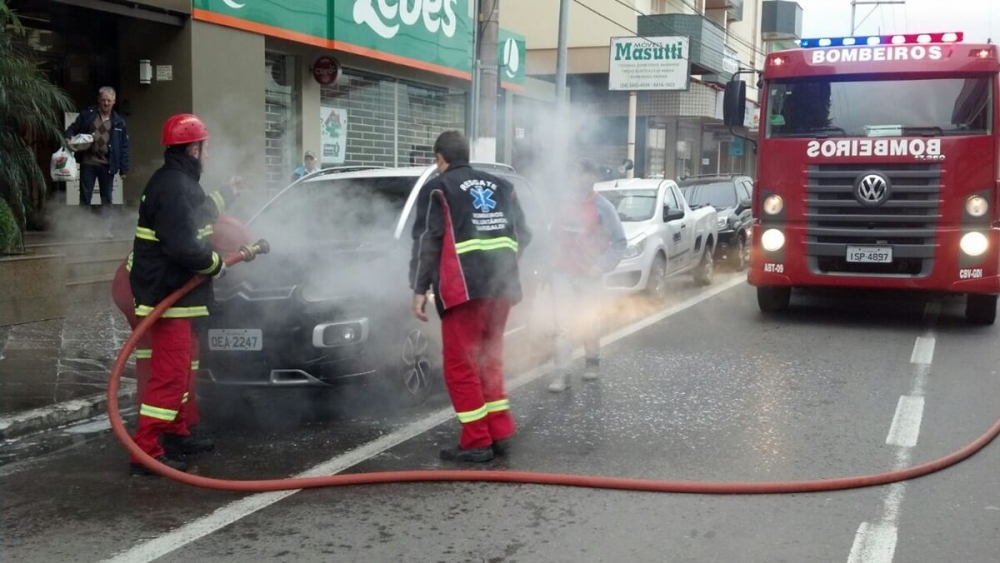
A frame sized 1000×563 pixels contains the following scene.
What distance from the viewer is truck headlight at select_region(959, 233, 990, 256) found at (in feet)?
30.3

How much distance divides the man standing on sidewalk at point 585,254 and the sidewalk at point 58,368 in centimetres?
318

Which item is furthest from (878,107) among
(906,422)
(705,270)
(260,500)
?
(260,500)

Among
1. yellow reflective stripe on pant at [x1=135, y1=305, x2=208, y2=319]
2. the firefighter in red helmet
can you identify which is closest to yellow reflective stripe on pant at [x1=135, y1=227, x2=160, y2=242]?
the firefighter in red helmet

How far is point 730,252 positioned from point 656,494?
11.7 m

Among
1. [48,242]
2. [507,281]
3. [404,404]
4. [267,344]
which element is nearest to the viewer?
[507,281]

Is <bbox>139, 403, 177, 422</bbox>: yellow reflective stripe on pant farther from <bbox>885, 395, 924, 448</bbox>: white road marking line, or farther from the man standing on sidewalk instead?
<bbox>885, 395, 924, 448</bbox>: white road marking line

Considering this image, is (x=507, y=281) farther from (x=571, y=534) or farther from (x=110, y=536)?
(x=110, y=536)

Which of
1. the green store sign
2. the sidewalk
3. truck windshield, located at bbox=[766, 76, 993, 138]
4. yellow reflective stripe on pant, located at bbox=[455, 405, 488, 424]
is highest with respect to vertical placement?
the green store sign

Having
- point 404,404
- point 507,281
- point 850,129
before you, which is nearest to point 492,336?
point 507,281

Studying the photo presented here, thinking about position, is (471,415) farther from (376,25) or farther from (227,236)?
(376,25)

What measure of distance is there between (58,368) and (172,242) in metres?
2.96

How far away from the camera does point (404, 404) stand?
650 centimetres

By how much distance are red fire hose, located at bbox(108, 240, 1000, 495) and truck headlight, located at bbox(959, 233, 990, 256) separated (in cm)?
478

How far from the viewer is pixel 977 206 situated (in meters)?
9.27
